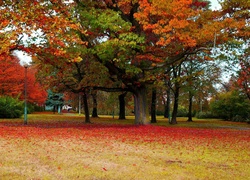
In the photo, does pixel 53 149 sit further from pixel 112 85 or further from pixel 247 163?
pixel 112 85

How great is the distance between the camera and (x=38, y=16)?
15.2 meters

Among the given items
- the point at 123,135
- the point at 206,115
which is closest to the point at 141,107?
the point at 123,135

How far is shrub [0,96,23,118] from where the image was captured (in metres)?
31.2

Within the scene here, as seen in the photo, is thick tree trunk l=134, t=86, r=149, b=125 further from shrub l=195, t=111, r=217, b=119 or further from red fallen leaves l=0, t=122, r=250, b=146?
shrub l=195, t=111, r=217, b=119

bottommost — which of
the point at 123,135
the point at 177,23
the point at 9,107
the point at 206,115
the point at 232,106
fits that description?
the point at 123,135

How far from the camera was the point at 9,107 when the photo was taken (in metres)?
31.5

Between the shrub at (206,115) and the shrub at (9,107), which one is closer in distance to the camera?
the shrub at (9,107)

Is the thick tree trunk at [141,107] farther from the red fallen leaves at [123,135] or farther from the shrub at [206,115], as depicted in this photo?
the shrub at [206,115]

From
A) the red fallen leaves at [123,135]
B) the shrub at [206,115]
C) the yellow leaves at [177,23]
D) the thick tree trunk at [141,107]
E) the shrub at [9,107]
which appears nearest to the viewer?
the red fallen leaves at [123,135]

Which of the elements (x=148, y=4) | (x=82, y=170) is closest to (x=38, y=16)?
(x=148, y=4)

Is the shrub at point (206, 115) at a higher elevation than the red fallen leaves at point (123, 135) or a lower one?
higher

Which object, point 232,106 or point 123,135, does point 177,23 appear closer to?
point 123,135

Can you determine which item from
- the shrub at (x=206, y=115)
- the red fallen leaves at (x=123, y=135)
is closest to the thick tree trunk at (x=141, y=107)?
the red fallen leaves at (x=123, y=135)

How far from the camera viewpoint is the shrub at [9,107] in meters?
31.2
